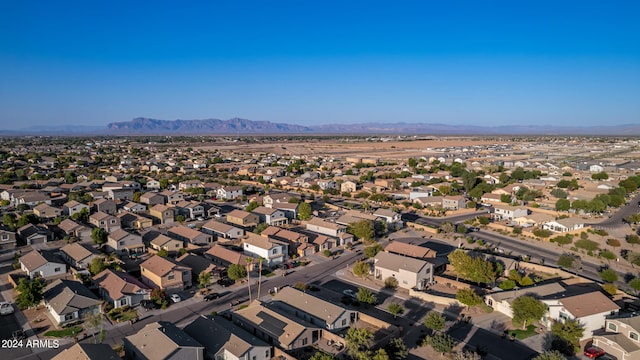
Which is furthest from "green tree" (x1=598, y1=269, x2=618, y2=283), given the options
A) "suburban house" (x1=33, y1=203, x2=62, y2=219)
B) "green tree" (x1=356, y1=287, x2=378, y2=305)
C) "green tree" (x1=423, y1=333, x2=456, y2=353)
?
"suburban house" (x1=33, y1=203, x2=62, y2=219)

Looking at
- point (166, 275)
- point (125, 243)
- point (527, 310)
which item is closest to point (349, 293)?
point (527, 310)

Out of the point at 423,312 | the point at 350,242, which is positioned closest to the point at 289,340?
the point at 423,312

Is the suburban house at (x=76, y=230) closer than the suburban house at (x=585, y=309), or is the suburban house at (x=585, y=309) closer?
the suburban house at (x=585, y=309)

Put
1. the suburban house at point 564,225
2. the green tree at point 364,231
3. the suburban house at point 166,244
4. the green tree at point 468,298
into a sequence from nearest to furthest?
1. the green tree at point 468,298
2. the suburban house at point 166,244
3. the green tree at point 364,231
4. the suburban house at point 564,225

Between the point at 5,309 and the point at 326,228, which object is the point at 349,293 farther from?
the point at 5,309

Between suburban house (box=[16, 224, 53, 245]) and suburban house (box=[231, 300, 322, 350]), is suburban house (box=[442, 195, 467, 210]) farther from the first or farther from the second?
suburban house (box=[16, 224, 53, 245])

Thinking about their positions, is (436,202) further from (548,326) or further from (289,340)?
(289,340)

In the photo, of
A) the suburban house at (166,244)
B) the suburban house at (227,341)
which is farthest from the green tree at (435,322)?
the suburban house at (166,244)

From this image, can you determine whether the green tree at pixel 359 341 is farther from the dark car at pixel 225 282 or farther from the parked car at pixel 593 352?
the dark car at pixel 225 282

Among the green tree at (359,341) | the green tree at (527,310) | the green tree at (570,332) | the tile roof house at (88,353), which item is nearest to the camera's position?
the tile roof house at (88,353)
